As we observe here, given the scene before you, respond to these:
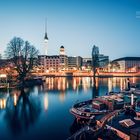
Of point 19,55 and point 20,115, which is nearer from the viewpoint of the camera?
point 20,115

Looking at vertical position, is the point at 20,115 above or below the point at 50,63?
below

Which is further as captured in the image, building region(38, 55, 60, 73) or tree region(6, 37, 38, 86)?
building region(38, 55, 60, 73)

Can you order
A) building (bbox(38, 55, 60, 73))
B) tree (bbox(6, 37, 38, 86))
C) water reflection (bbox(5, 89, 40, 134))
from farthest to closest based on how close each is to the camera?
1. building (bbox(38, 55, 60, 73))
2. tree (bbox(6, 37, 38, 86))
3. water reflection (bbox(5, 89, 40, 134))

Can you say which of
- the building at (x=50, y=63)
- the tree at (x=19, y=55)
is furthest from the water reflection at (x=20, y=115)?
the building at (x=50, y=63)

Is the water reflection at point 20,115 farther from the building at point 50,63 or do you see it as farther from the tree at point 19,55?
the building at point 50,63

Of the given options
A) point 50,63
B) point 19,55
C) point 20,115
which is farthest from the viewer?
point 50,63

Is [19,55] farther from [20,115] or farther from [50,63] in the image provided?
[50,63]

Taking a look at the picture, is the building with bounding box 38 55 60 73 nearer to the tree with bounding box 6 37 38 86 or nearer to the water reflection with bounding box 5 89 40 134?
the tree with bounding box 6 37 38 86

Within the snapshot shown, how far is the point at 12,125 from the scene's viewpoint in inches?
1020

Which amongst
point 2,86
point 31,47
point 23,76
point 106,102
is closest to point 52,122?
point 106,102

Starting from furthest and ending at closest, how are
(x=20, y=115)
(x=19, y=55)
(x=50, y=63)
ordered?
(x=50, y=63), (x=19, y=55), (x=20, y=115)

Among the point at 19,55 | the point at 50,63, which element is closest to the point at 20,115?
the point at 19,55

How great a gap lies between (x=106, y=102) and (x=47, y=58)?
154440 mm

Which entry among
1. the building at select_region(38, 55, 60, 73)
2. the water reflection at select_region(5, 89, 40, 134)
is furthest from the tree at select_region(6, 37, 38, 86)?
the building at select_region(38, 55, 60, 73)
